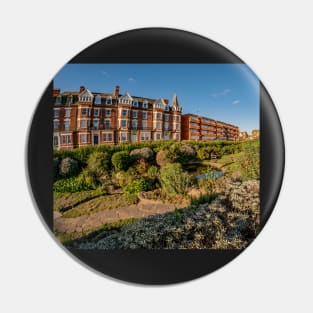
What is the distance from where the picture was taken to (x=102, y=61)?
340 centimetres

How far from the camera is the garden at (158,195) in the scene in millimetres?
3461

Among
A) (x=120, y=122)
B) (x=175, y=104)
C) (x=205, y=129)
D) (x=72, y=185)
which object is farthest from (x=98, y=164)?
(x=205, y=129)

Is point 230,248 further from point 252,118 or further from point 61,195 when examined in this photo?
point 61,195

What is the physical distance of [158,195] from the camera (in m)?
3.56

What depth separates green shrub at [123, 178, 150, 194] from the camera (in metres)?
3.54

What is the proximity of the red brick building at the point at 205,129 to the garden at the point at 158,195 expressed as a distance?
0.10 metres

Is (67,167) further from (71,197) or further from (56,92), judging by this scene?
(56,92)

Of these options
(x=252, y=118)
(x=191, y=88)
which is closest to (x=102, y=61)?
(x=191, y=88)

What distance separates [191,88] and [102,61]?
126cm

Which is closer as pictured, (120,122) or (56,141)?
(56,141)

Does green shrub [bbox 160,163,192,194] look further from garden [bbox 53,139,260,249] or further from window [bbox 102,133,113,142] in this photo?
window [bbox 102,133,113,142]

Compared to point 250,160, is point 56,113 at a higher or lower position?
higher

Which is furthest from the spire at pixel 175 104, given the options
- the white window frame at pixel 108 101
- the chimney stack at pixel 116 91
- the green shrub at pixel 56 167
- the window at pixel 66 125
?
the green shrub at pixel 56 167

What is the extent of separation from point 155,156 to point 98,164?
0.81m
